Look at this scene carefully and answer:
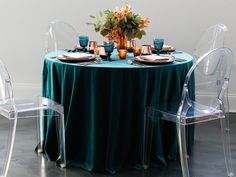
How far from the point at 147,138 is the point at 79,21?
2.03m

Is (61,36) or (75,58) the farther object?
(61,36)

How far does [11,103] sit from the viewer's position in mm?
2818

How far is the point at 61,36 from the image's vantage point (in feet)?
13.2

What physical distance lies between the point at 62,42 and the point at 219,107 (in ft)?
6.31

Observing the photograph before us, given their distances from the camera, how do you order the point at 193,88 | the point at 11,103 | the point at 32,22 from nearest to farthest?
the point at 11,103
the point at 193,88
the point at 32,22

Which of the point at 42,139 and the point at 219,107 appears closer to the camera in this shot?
the point at 219,107

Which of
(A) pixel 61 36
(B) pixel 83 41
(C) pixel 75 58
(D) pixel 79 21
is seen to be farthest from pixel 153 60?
(D) pixel 79 21

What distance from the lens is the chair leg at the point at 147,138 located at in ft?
9.18

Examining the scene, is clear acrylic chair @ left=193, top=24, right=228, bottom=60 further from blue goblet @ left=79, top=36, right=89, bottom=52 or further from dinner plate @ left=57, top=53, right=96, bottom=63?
dinner plate @ left=57, top=53, right=96, bottom=63

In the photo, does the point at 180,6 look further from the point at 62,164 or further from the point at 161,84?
the point at 62,164

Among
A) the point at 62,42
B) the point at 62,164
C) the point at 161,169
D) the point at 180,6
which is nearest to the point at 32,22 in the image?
the point at 62,42

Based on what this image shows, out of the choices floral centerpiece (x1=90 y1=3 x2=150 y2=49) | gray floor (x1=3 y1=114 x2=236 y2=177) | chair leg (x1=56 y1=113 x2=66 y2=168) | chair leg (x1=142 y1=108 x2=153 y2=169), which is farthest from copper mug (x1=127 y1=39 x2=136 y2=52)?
gray floor (x1=3 y1=114 x2=236 y2=177)

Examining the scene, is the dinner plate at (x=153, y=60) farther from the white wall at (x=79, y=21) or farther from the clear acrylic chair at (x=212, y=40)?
the white wall at (x=79, y=21)

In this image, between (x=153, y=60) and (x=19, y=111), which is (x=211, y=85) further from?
(x=19, y=111)
